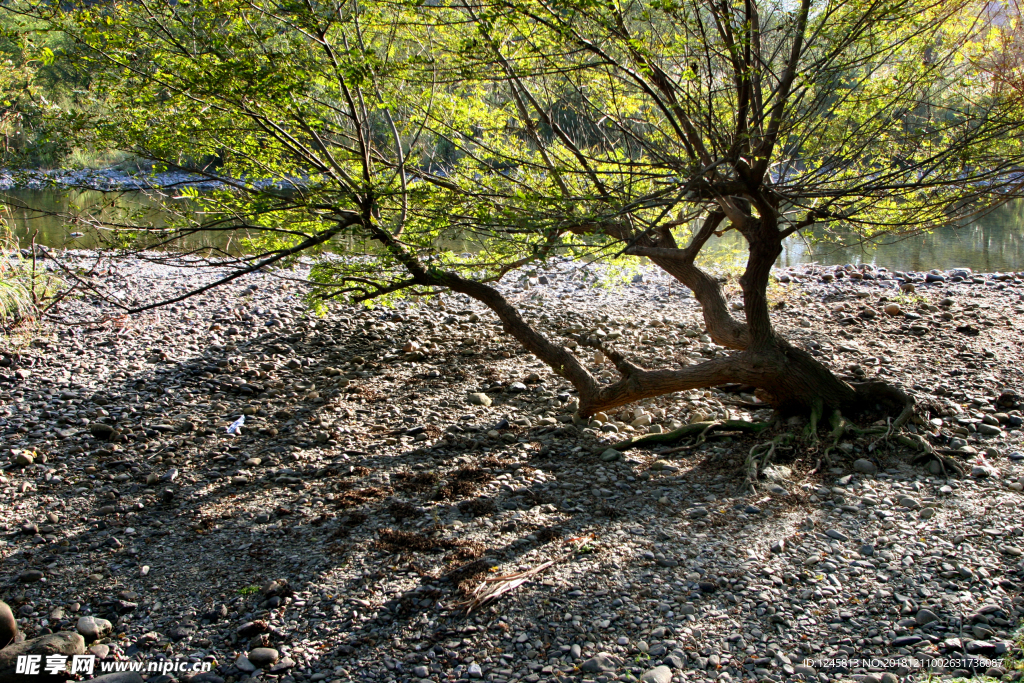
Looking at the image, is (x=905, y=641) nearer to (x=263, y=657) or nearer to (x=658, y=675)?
(x=658, y=675)

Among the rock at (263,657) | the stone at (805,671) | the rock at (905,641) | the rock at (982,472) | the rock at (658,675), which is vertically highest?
the rock at (982,472)

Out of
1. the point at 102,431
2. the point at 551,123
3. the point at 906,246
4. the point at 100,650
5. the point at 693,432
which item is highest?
the point at 551,123

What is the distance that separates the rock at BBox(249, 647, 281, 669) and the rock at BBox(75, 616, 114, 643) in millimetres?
785

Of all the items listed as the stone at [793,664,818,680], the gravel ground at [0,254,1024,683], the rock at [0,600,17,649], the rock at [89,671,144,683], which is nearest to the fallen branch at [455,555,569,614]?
the gravel ground at [0,254,1024,683]

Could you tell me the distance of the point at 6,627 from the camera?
3182 mm

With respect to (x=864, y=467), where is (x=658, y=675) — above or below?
below

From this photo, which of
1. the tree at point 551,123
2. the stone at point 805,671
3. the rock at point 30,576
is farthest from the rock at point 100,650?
the stone at point 805,671

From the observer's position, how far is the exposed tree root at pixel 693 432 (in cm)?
522

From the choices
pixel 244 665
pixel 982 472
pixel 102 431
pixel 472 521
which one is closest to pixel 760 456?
pixel 982 472

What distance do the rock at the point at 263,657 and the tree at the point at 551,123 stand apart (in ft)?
6.96

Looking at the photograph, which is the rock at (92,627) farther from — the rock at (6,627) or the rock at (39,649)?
the rock at (6,627)

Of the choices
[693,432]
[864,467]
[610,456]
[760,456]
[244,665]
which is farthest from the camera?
[693,432]

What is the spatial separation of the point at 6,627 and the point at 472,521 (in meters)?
2.32

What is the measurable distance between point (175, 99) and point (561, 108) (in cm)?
368
